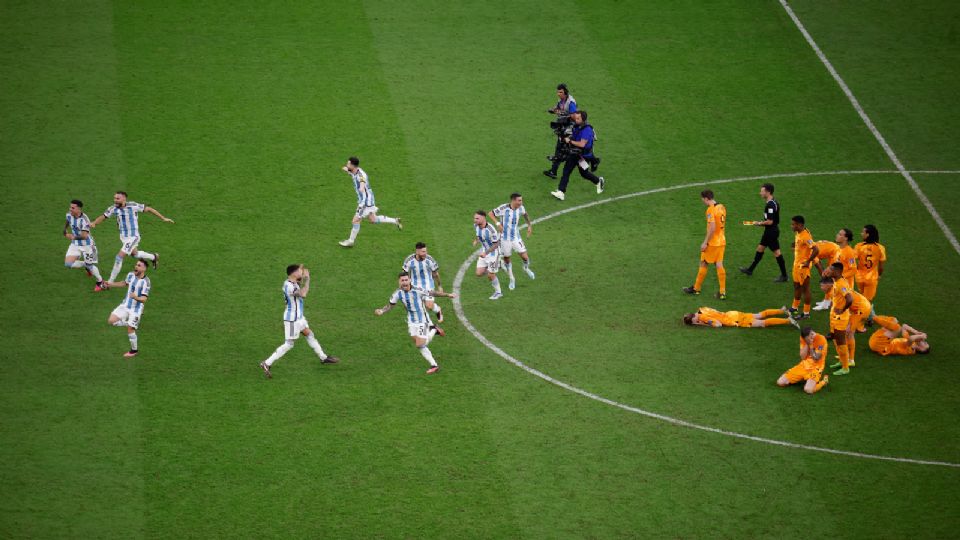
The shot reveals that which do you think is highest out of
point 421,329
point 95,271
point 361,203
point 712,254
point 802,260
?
point 361,203

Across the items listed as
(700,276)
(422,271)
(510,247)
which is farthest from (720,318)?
(422,271)

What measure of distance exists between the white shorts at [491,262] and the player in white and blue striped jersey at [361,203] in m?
2.71

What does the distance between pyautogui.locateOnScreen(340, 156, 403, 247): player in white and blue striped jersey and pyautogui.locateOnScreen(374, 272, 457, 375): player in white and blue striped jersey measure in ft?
14.2

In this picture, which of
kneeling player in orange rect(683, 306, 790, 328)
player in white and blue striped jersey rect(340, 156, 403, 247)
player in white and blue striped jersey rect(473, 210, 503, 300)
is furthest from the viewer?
player in white and blue striped jersey rect(340, 156, 403, 247)

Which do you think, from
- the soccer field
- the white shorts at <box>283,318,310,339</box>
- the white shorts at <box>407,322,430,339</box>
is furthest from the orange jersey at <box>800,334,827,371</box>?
the white shorts at <box>283,318,310,339</box>

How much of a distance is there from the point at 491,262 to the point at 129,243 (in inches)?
282

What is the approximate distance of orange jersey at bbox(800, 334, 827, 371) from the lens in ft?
64.6

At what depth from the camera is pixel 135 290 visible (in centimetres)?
2047

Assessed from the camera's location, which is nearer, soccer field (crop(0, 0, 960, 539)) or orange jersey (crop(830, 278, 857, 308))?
soccer field (crop(0, 0, 960, 539))

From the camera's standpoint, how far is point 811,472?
17922 mm

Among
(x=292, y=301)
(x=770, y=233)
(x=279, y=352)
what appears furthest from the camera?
(x=770, y=233)

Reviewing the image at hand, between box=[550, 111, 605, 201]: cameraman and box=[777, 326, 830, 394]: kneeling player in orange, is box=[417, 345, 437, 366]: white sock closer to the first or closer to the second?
box=[777, 326, 830, 394]: kneeling player in orange

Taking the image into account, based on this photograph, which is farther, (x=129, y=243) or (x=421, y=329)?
(x=129, y=243)

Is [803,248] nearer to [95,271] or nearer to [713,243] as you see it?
[713,243]
